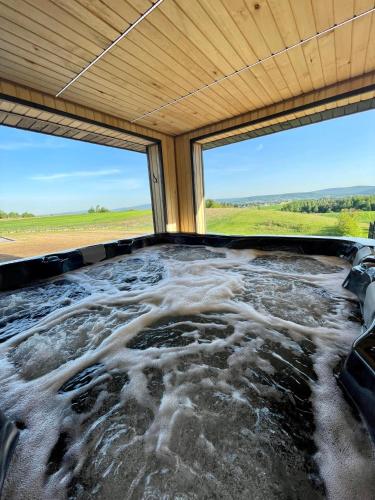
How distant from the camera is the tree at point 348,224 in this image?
22.0ft

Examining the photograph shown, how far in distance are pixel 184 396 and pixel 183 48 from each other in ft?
7.78

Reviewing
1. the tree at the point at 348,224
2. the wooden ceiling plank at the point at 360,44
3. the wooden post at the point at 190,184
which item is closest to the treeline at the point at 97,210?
the wooden post at the point at 190,184

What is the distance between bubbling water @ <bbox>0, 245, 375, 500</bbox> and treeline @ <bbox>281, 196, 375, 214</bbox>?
6.18 metres

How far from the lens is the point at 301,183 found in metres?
9.62

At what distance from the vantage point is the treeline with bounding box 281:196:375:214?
637 cm

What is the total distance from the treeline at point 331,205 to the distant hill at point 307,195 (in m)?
0.15

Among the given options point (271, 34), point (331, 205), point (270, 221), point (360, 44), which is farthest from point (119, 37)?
point (270, 221)

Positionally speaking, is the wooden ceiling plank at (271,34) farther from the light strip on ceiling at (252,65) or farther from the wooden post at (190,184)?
the wooden post at (190,184)

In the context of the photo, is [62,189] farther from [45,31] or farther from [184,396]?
[184,396]

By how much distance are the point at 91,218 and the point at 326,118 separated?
11.6 metres

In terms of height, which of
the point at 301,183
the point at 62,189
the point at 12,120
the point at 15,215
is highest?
the point at 62,189

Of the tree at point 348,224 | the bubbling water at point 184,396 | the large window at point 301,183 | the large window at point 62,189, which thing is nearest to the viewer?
the bubbling water at point 184,396

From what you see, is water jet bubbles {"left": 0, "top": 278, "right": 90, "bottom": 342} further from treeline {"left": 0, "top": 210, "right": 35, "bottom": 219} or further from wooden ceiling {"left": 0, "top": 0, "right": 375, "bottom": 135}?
treeline {"left": 0, "top": 210, "right": 35, "bottom": 219}

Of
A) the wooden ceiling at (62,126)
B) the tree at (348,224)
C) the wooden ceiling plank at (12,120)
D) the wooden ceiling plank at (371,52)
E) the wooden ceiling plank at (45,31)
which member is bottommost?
the tree at (348,224)
